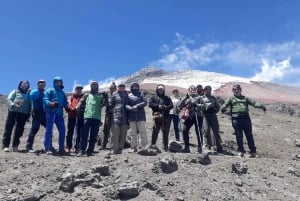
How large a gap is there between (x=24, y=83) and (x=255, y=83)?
4270cm

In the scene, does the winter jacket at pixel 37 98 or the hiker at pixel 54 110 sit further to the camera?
the winter jacket at pixel 37 98

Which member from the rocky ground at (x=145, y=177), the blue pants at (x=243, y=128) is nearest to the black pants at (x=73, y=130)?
the rocky ground at (x=145, y=177)

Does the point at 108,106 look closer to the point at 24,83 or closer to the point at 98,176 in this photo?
the point at 24,83

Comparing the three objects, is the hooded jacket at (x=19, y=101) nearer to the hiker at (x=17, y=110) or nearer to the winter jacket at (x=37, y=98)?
the hiker at (x=17, y=110)

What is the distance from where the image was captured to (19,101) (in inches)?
403

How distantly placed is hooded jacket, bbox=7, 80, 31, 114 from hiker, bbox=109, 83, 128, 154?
2136mm

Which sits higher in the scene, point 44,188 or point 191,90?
point 191,90

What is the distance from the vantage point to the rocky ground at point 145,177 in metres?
7.88

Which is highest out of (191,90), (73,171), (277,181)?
(191,90)

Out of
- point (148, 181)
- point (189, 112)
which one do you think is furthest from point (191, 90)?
point (148, 181)

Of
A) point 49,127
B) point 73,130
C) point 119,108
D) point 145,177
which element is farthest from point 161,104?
point 49,127

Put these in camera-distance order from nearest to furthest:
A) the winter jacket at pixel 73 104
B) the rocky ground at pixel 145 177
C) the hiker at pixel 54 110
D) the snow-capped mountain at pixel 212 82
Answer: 1. the rocky ground at pixel 145 177
2. the hiker at pixel 54 110
3. the winter jacket at pixel 73 104
4. the snow-capped mountain at pixel 212 82

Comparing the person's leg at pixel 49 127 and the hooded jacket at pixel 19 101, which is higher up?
the hooded jacket at pixel 19 101

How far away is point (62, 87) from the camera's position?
10375 mm
